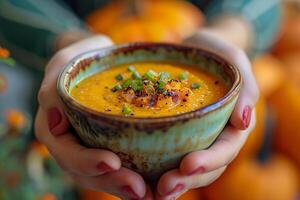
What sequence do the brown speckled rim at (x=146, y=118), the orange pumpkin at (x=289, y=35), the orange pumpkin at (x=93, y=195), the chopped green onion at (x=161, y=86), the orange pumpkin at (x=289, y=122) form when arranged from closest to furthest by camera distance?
the brown speckled rim at (x=146, y=118), the chopped green onion at (x=161, y=86), the orange pumpkin at (x=93, y=195), the orange pumpkin at (x=289, y=122), the orange pumpkin at (x=289, y=35)

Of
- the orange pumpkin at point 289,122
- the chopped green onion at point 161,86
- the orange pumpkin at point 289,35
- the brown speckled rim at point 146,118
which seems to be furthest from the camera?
the orange pumpkin at point 289,35

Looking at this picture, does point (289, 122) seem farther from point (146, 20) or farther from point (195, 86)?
point (195, 86)

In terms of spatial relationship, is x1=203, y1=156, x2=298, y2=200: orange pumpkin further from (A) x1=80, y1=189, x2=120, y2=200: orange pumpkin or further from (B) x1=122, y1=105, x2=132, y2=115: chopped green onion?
(B) x1=122, y1=105, x2=132, y2=115: chopped green onion

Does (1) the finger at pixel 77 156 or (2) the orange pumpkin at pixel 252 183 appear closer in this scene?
(1) the finger at pixel 77 156

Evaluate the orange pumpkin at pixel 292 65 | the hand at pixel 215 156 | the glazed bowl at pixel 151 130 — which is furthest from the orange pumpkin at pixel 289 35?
the glazed bowl at pixel 151 130

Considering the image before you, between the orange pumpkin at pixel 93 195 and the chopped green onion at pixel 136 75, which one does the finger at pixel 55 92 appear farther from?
the orange pumpkin at pixel 93 195

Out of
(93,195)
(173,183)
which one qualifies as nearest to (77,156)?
(173,183)

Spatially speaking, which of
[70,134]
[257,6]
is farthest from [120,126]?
[257,6]
